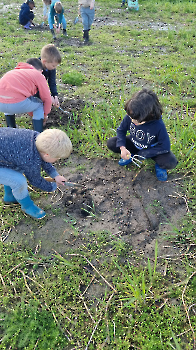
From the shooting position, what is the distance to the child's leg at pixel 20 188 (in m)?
2.74

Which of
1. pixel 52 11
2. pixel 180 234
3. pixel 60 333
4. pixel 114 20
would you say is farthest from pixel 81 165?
pixel 114 20

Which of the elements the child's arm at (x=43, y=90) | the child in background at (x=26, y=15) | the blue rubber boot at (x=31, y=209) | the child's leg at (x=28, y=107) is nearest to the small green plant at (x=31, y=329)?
the blue rubber boot at (x=31, y=209)

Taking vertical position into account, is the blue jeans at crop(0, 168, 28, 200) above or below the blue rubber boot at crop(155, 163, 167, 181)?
above

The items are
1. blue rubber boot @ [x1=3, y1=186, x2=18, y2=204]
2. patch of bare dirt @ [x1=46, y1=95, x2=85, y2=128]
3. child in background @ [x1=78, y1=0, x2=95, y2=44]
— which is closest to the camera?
blue rubber boot @ [x1=3, y1=186, x2=18, y2=204]

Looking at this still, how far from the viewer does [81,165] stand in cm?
381

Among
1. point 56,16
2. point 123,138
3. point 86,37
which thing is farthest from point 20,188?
point 56,16

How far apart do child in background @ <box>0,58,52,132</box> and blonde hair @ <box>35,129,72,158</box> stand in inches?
43.4

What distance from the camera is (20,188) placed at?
285cm

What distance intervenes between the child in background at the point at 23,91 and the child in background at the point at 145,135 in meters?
1.10

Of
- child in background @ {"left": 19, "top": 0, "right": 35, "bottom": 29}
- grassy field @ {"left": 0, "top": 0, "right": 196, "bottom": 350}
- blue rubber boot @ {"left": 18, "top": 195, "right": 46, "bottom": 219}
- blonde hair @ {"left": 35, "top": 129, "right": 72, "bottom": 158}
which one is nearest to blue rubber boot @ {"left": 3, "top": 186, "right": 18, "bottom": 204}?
grassy field @ {"left": 0, "top": 0, "right": 196, "bottom": 350}

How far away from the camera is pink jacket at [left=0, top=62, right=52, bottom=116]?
3.32m

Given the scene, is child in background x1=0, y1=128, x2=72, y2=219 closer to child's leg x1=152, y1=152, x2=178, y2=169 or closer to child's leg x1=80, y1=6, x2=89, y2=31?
child's leg x1=152, y1=152, x2=178, y2=169

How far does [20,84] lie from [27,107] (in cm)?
30

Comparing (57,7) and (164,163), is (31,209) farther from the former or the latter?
(57,7)
